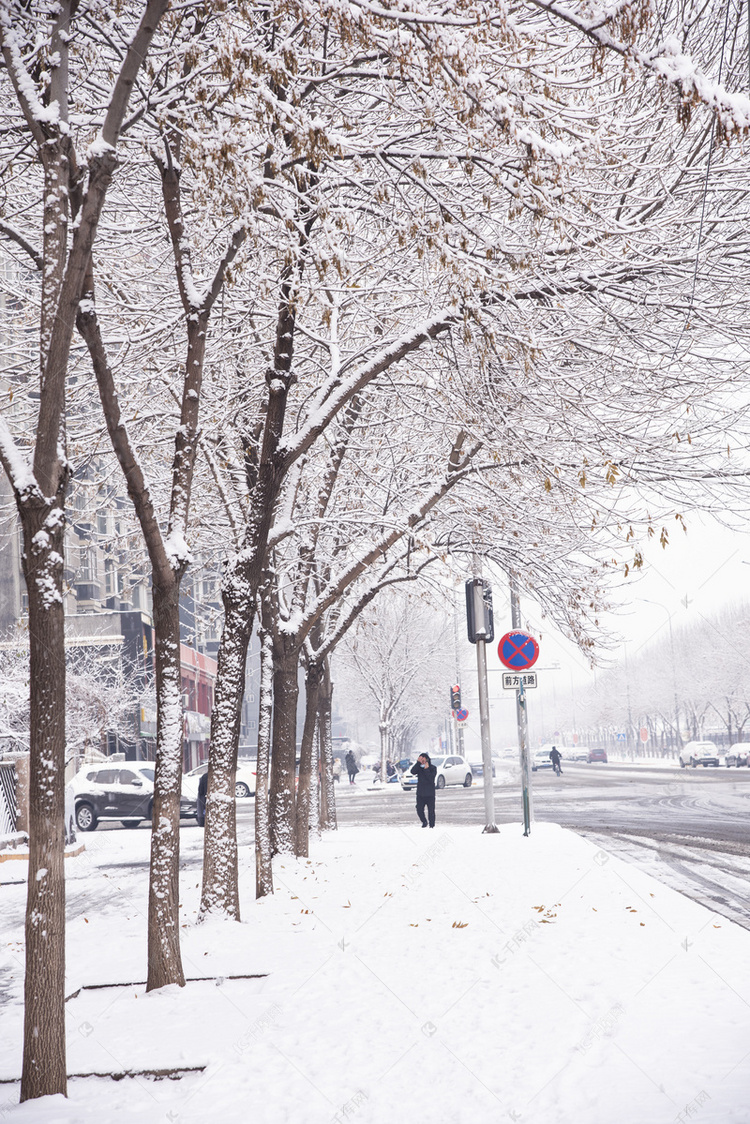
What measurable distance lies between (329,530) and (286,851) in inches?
182

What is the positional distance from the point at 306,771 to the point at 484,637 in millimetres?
3999

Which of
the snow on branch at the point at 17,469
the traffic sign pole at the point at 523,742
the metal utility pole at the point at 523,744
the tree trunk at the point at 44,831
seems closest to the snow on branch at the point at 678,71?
the snow on branch at the point at 17,469

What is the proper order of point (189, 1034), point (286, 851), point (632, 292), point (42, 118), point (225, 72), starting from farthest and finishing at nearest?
point (286, 851), point (632, 292), point (189, 1034), point (42, 118), point (225, 72)

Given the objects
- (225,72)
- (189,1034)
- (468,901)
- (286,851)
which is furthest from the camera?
(286,851)

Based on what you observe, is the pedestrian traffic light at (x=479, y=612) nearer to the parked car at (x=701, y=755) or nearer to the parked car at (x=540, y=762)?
the parked car at (x=701, y=755)

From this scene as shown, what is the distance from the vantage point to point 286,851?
46.0 ft

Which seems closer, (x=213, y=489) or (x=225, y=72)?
(x=225, y=72)

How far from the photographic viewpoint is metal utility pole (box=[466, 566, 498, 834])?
17.1 meters

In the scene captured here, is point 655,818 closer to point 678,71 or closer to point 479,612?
point 479,612

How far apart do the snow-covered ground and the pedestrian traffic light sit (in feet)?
22.5

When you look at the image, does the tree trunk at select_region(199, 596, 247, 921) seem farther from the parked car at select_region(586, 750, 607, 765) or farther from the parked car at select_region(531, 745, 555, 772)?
the parked car at select_region(586, 750, 607, 765)

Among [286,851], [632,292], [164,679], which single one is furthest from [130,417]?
[286,851]

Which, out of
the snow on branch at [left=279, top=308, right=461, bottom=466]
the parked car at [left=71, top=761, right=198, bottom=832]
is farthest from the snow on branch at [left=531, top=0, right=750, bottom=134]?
the parked car at [left=71, top=761, right=198, bottom=832]

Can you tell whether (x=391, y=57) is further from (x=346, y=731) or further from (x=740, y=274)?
(x=346, y=731)
